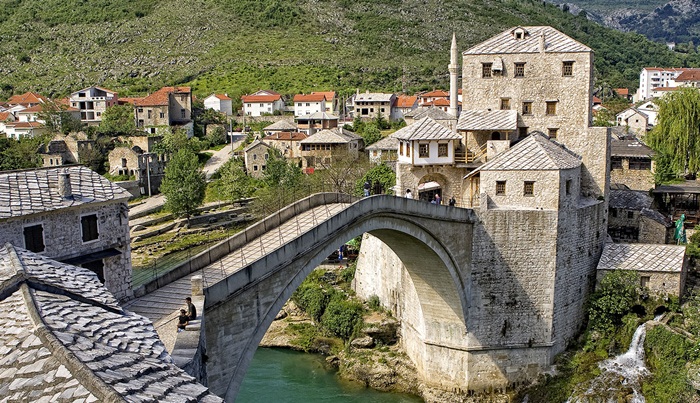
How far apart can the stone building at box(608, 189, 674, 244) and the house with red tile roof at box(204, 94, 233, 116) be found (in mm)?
55234

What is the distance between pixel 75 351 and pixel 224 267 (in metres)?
11.4

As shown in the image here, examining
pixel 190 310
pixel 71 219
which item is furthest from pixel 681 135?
pixel 71 219

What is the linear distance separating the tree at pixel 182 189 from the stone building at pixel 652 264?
28.5m

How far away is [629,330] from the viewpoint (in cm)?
2873

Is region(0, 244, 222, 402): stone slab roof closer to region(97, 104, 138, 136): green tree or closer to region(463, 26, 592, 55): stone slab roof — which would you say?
region(463, 26, 592, 55): stone slab roof

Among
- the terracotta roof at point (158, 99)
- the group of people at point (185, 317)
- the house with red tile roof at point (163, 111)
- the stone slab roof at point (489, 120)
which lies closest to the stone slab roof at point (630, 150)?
the stone slab roof at point (489, 120)

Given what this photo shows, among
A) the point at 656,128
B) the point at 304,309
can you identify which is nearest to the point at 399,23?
the point at 656,128

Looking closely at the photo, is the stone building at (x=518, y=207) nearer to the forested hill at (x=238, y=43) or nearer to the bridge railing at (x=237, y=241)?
the bridge railing at (x=237, y=241)

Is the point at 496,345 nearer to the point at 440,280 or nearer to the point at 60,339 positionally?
the point at 440,280

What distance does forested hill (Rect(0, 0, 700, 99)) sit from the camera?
9731 centimetres

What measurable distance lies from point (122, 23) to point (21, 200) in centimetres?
10750

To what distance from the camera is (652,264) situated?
29516 mm

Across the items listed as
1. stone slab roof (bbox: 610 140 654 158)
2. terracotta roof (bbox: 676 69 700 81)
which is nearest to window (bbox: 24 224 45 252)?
stone slab roof (bbox: 610 140 654 158)

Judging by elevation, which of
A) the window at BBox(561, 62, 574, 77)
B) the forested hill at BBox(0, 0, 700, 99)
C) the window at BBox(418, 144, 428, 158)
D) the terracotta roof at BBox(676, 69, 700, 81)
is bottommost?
the window at BBox(418, 144, 428, 158)
